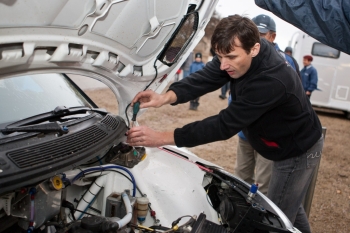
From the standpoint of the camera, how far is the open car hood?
4.33 feet

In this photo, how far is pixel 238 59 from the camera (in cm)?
197

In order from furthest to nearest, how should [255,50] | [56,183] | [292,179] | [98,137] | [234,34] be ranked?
1. [292,179]
2. [255,50]
3. [234,34]
4. [98,137]
5. [56,183]

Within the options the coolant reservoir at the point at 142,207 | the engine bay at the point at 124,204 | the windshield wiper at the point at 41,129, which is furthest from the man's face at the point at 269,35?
the windshield wiper at the point at 41,129

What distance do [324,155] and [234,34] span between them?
4.81 meters

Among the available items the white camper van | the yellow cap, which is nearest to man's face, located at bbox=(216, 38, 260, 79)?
the yellow cap

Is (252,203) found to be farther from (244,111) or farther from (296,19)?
(296,19)

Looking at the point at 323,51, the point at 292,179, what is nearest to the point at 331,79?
the point at 323,51

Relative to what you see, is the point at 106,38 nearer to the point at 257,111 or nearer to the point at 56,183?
the point at 56,183

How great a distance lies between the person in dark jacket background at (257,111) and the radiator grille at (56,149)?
1.25 ft

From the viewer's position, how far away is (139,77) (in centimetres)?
220

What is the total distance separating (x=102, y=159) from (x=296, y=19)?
5.00 ft

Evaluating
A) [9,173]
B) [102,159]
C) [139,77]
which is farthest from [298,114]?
[9,173]

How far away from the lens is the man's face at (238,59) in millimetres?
1942

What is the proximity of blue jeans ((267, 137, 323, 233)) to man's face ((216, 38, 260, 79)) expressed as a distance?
2.70ft
